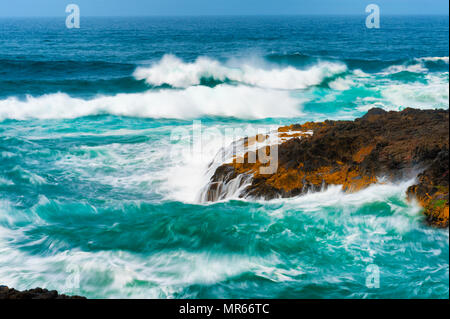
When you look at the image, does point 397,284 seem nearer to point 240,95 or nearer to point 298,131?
point 298,131

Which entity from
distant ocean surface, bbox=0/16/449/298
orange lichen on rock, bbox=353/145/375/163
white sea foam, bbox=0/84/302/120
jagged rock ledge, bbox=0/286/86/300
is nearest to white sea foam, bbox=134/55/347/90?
distant ocean surface, bbox=0/16/449/298

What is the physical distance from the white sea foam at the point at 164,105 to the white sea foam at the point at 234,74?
479cm

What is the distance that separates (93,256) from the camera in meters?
5.63

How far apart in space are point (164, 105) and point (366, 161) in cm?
1186

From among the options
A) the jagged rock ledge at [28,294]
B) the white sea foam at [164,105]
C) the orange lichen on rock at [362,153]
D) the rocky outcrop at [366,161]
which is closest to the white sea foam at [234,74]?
the white sea foam at [164,105]

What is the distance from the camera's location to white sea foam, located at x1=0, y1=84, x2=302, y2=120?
629 inches

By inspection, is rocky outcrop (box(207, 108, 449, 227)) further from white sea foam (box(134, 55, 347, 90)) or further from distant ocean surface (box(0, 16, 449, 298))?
white sea foam (box(134, 55, 347, 90))

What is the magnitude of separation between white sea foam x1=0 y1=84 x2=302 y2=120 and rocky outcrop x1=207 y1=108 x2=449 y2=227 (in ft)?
27.8

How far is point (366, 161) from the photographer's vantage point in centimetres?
612

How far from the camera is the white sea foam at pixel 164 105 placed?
1597 cm

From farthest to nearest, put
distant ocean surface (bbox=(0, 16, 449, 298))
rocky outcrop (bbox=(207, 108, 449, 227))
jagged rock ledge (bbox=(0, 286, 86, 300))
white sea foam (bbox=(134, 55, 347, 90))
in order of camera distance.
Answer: white sea foam (bbox=(134, 55, 347, 90)) → rocky outcrop (bbox=(207, 108, 449, 227)) → distant ocean surface (bbox=(0, 16, 449, 298)) → jagged rock ledge (bbox=(0, 286, 86, 300))

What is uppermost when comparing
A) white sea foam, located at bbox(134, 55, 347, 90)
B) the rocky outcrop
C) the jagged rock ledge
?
white sea foam, located at bbox(134, 55, 347, 90)

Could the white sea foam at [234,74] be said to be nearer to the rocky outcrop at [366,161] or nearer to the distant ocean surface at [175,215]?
the distant ocean surface at [175,215]

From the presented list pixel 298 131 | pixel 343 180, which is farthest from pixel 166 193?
pixel 343 180
